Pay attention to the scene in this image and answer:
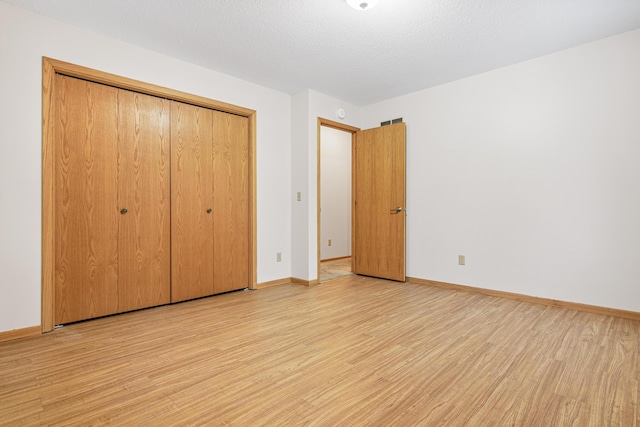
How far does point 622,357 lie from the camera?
210 cm

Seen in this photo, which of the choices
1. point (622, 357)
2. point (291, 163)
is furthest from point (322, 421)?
point (291, 163)

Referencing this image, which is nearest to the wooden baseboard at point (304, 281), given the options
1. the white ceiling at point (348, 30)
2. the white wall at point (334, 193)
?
the white wall at point (334, 193)

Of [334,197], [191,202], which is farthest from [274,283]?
[334,197]

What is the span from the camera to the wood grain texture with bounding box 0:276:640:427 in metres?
1.52

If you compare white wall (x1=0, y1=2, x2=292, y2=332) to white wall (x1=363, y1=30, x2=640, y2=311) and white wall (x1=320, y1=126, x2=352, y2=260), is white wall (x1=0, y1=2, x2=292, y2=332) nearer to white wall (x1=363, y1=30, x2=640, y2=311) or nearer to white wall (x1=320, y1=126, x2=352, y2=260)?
white wall (x1=363, y1=30, x2=640, y2=311)

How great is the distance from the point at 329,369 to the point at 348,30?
2.58m

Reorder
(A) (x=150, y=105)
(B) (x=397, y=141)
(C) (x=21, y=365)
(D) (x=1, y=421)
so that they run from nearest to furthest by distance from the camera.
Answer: (D) (x=1, y=421) < (C) (x=21, y=365) < (A) (x=150, y=105) < (B) (x=397, y=141)

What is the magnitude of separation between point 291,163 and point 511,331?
3.04m

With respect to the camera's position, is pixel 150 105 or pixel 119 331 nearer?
pixel 119 331

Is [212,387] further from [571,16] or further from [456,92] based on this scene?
[456,92]

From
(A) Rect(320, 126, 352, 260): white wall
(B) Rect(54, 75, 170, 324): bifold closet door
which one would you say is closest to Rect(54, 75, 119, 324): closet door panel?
(B) Rect(54, 75, 170, 324): bifold closet door

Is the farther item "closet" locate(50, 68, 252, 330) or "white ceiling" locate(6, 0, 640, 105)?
"closet" locate(50, 68, 252, 330)

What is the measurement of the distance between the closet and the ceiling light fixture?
195 cm

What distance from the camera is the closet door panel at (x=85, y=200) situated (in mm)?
2641
